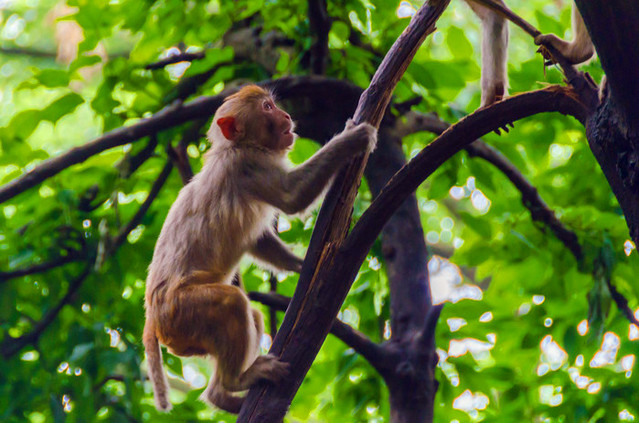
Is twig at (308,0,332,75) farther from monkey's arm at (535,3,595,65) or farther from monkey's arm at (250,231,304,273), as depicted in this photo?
monkey's arm at (535,3,595,65)

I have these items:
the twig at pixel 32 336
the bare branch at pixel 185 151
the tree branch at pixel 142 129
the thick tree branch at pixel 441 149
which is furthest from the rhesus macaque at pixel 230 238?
the twig at pixel 32 336

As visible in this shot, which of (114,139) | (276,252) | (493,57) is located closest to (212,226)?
(276,252)

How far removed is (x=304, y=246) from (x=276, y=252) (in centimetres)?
71

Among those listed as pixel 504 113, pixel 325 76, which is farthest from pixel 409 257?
pixel 504 113

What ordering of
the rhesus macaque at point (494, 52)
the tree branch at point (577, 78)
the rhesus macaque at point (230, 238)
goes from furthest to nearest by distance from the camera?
1. the rhesus macaque at point (494, 52)
2. the rhesus macaque at point (230, 238)
3. the tree branch at point (577, 78)

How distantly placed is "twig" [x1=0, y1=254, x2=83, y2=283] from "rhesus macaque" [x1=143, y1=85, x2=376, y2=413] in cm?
84

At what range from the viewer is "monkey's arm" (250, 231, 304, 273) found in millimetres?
4754

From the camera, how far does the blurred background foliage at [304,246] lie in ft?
15.2

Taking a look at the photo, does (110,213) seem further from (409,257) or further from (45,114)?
(409,257)

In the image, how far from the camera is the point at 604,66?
259cm

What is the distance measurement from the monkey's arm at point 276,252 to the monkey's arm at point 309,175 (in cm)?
50

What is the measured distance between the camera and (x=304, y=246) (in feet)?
17.9

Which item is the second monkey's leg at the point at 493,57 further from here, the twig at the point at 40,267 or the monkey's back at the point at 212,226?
the twig at the point at 40,267

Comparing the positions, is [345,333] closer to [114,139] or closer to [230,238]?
[230,238]
